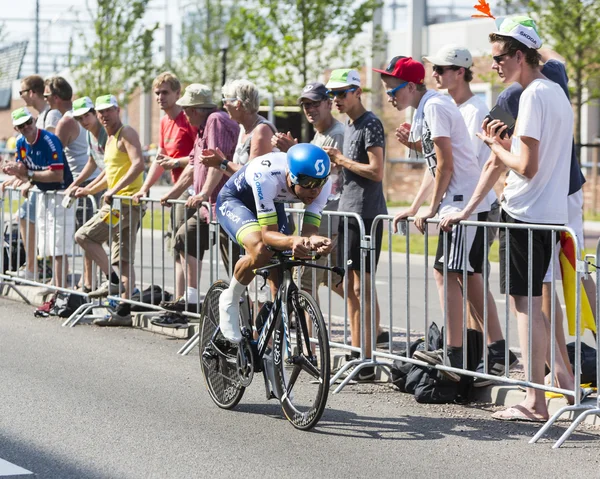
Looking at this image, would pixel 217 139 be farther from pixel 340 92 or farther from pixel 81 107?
pixel 81 107

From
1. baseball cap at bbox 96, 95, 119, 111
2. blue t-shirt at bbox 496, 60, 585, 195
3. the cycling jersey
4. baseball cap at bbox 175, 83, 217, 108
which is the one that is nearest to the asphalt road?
the cycling jersey

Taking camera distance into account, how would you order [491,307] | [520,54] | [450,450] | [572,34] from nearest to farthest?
[450,450]
[520,54]
[491,307]
[572,34]

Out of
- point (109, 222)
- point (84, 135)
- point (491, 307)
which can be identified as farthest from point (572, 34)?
point (491, 307)

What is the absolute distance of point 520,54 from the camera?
6641 millimetres

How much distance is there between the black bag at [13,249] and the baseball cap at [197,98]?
345cm

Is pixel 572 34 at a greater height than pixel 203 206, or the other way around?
pixel 572 34

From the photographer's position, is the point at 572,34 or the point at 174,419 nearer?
the point at 174,419

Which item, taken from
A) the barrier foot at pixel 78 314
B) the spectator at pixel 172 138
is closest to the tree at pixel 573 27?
the spectator at pixel 172 138

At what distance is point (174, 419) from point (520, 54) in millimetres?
2910

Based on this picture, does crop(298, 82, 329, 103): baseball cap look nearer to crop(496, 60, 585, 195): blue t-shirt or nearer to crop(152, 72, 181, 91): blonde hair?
crop(496, 60, 585, 195): blue t-shirt

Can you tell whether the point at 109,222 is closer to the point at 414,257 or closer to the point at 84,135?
the point at 84,135

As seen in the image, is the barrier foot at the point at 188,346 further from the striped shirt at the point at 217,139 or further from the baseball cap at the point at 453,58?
the baseball cap at the point at 453,58

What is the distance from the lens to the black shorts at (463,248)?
7348 millimetres

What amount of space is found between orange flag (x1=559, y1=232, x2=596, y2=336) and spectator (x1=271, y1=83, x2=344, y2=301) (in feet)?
7.02
